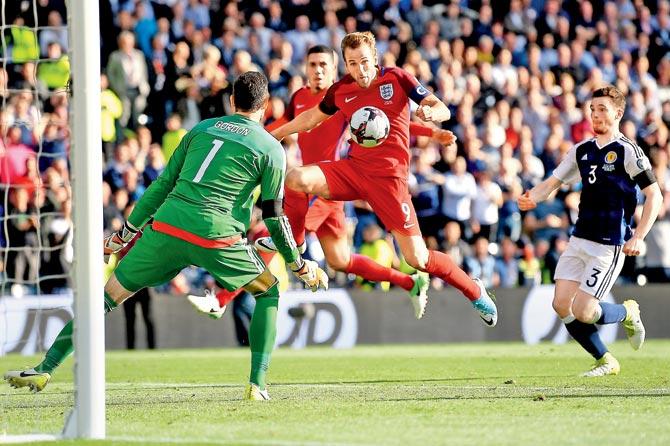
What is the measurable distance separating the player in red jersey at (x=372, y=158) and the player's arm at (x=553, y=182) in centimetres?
106

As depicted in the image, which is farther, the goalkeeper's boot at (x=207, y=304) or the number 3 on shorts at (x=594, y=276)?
the goalkeeper's boot at (x=207, y=304)

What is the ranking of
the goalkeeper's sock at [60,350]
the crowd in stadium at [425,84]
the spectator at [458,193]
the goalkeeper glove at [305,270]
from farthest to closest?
the spectator at [458,193] → the crowd in stadium at [425,84] → the goalkeeper glove at [305,270] → the goalkeeper's sock at [60,350]

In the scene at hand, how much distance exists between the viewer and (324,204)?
40.3 feet

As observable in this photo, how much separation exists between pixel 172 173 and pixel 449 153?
11.5 m

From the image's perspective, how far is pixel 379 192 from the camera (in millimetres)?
11211

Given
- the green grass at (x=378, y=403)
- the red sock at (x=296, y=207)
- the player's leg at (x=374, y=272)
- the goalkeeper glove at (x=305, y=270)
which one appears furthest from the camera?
the player's leg at (x=374, y=272)

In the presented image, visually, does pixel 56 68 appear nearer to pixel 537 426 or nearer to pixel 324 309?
pixel 324 309

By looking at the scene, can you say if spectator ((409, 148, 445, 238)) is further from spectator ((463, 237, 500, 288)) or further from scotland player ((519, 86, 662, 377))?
scotland player ((519, 86, 662, 377))

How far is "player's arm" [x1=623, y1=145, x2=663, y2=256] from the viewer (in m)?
10.5

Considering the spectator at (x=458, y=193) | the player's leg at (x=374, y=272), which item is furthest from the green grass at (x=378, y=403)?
the spectator at (x=458, y=193)

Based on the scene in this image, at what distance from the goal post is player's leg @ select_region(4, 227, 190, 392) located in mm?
1625

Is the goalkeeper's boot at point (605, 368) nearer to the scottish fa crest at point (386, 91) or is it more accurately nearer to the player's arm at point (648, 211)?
the player's arm at point (648, 211)

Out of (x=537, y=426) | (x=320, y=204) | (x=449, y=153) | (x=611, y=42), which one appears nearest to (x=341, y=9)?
(x=449, y=153)

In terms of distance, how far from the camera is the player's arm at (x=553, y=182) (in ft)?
36.7
